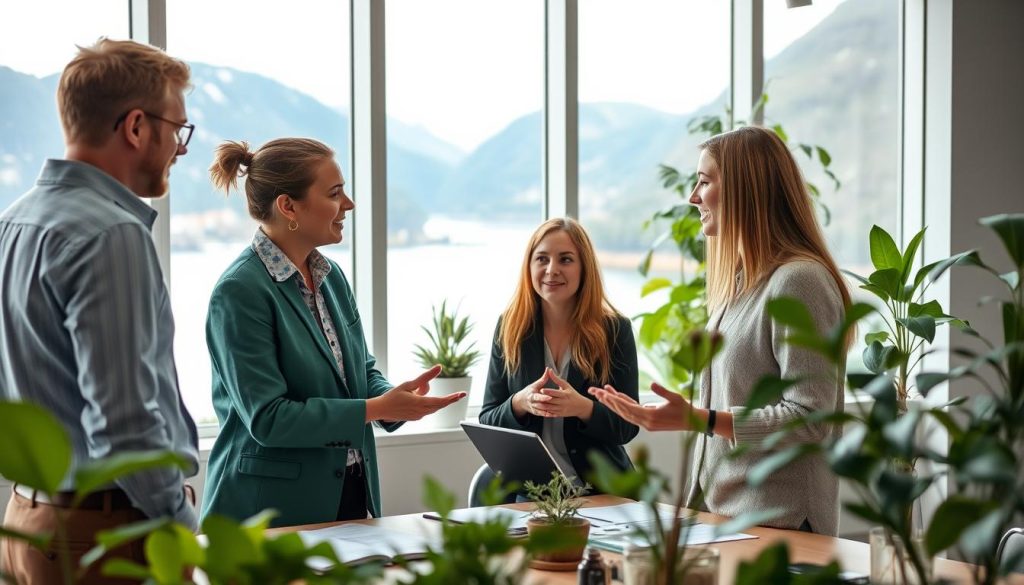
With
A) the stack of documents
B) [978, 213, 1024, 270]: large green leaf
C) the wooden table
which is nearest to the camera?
[978, 213, 1024, 270]: large green leaf

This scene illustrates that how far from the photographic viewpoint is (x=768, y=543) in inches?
74.2

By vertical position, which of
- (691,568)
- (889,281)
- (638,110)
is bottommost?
(691,568)

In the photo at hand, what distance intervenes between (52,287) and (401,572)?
2.45 ft

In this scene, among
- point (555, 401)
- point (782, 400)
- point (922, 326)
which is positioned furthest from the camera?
point (922, 326)

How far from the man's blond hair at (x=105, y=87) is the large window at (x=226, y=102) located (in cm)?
224

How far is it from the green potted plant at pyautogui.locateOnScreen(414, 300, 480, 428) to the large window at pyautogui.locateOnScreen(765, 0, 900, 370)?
221cm

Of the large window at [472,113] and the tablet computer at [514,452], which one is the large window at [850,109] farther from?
the tablet computer at [514,452]

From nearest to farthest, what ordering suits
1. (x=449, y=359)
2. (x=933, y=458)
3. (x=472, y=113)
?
(x=933, y=458), (x=449, y=359), (x=472, y=113)

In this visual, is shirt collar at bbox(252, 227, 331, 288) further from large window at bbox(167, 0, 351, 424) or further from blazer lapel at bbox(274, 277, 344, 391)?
large window at bbox(167, 0, 351, 424)

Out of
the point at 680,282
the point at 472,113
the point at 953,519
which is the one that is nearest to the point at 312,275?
the point at 472,113

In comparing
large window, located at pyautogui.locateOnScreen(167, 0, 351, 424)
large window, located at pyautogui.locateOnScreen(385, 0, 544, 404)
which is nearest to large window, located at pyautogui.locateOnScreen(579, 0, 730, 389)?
large window, located at pyautogui.locateOnScreen(385, 0, 544, 404)

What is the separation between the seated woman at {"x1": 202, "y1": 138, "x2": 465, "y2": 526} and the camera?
2.55 m

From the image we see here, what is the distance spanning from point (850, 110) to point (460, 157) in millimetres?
2257

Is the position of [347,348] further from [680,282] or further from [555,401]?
→ [680,282]
